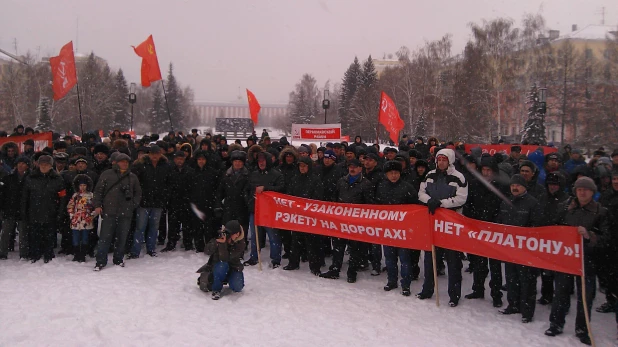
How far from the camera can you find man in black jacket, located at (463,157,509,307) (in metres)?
6.79

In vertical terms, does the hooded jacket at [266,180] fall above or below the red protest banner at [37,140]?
below

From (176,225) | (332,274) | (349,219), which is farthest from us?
(176,225)

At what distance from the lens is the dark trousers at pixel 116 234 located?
Answer: 820cm

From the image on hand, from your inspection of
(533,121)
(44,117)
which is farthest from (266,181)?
(44,117)

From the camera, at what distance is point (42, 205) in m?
8.22

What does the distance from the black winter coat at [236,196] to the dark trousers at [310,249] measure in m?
1.07

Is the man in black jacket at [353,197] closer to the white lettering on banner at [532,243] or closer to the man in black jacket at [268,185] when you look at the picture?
the man in black jacket at [268,185]

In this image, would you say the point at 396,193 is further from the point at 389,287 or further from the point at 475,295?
the point at 475,295

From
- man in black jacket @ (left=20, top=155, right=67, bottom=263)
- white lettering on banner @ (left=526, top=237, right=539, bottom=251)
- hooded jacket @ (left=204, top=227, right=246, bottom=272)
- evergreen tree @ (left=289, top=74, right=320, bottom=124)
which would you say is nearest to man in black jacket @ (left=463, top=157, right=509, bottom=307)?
white lettering on banner @ (left=526, top=237, right=539, bottom=251)

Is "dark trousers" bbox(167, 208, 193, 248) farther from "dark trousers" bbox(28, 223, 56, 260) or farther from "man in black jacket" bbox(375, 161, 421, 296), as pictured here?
"man in black jacket" bbox(375, 161, 421, 296)

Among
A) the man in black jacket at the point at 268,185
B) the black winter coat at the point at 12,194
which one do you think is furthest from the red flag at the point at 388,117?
the black winter coat at the point at 12,194

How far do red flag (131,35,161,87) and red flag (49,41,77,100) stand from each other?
2.70 m

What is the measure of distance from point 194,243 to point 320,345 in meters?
4.85

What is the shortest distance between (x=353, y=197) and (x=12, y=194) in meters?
5.99
